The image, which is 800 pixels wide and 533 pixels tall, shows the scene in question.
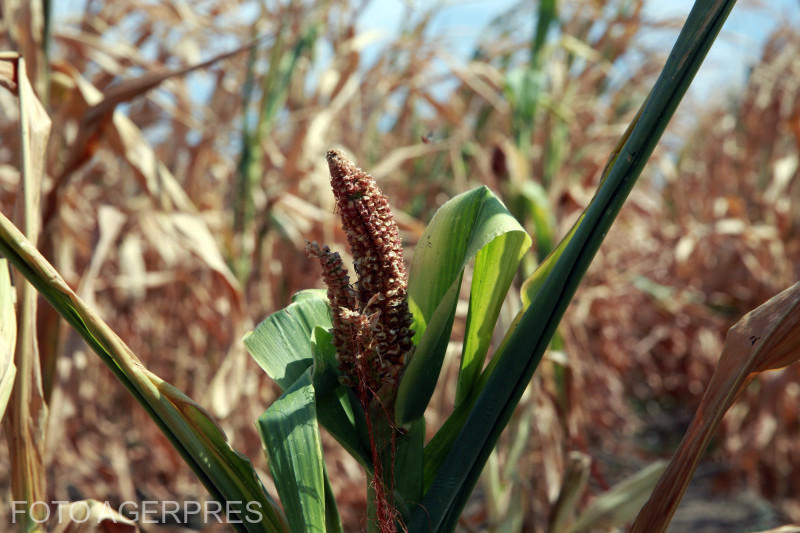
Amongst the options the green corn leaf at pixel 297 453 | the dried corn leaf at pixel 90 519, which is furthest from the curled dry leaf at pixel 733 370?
the dried corn leaf at pixel 90 519

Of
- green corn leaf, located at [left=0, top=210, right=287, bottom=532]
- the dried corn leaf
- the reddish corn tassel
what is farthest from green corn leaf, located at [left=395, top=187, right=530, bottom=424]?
the dried corn leaf

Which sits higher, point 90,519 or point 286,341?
point 286,341

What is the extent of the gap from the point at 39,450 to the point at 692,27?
65cm

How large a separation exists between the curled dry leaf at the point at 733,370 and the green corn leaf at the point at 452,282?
6.8 inches

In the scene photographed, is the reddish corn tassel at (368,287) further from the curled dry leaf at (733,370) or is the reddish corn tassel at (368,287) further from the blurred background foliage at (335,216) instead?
the blurred background foliage at (335,216)

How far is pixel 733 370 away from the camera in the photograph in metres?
0.55

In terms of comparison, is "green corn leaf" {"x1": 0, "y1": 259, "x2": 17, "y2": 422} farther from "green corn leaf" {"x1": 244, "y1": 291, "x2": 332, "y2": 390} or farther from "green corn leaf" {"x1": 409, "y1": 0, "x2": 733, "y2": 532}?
"green corn leaf" {"x1": 409, "y1": 0, "x2": 733, "y2": 532}

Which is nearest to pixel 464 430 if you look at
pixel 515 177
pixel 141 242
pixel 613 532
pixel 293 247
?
pixel 613 532

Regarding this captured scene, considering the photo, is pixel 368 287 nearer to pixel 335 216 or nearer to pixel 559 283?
pixel 559 283

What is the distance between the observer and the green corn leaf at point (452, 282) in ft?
1.73

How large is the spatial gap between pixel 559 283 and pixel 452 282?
80 mm

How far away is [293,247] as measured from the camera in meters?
1.74

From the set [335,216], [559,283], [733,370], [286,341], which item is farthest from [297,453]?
[335,216]

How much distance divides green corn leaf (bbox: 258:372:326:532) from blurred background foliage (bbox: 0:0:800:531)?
0.55 metres
